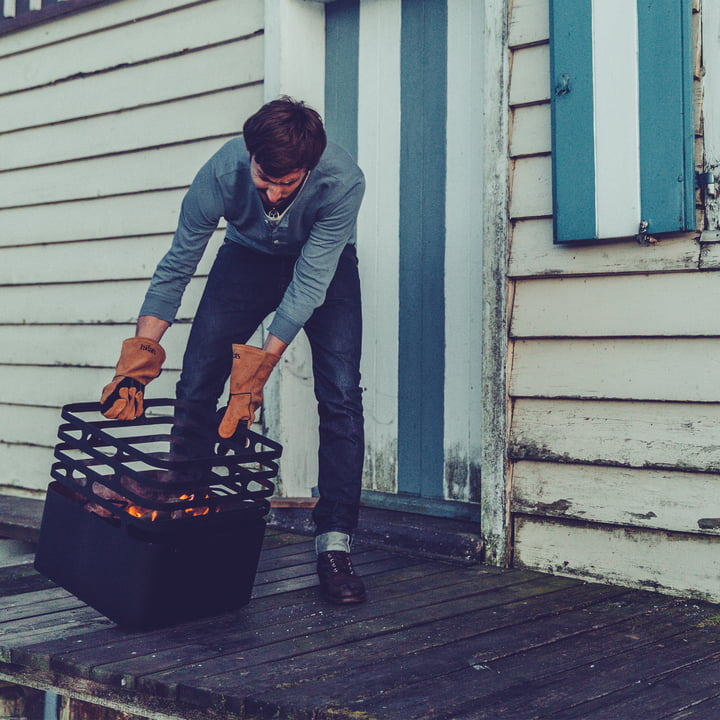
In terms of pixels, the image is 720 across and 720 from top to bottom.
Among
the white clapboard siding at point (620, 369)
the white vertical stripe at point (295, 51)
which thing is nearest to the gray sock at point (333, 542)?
the white clapboard siding at point (620, 369)

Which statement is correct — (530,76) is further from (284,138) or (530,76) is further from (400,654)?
(400,654)

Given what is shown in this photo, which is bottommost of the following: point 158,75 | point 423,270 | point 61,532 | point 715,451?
point 61,532

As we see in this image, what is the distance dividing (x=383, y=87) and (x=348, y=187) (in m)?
1.35

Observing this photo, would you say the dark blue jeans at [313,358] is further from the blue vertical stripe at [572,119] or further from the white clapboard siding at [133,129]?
the white clapboard siding at [133,129]

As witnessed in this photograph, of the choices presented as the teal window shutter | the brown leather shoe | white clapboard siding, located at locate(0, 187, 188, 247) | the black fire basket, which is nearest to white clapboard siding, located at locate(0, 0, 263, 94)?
white clapboard siding, located at locate(0, 187, 188, 247)

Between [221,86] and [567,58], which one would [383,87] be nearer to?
[221,86]

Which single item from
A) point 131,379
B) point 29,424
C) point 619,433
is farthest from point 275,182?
point 29,424

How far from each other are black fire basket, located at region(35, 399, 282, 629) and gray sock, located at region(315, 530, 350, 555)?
306mm

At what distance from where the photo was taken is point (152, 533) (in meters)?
2.60

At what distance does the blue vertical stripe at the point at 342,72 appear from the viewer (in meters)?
4.32

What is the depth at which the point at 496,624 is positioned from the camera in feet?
9.11

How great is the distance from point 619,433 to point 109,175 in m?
2.91

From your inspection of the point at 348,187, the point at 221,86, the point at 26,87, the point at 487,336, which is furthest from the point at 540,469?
the point at 26,87

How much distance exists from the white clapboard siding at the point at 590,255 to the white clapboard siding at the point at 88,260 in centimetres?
155
